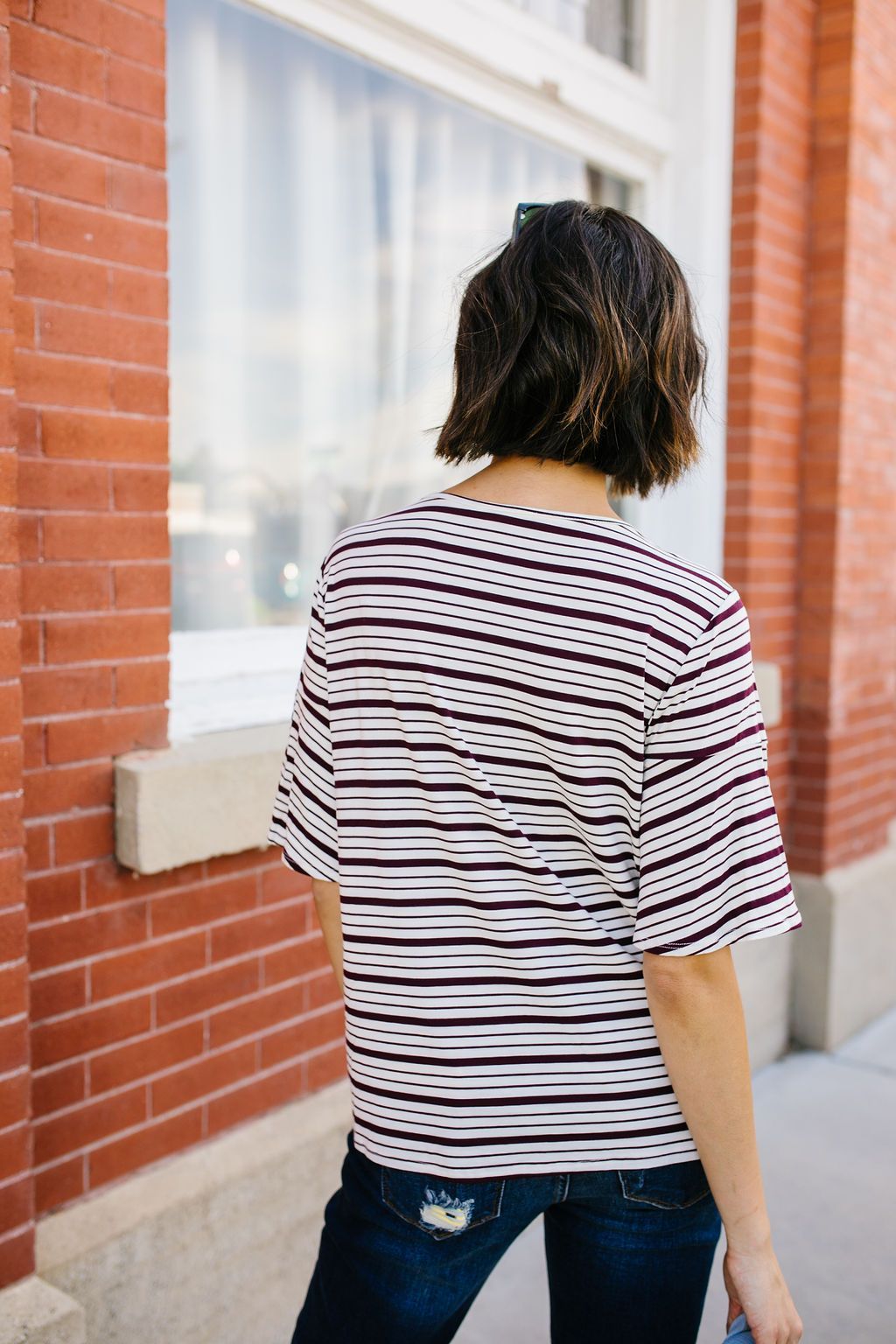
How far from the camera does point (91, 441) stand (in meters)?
2.21

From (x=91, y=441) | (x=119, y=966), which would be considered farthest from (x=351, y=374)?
(x=119, y=966)

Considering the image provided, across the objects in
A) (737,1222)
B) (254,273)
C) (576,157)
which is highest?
(576,157)

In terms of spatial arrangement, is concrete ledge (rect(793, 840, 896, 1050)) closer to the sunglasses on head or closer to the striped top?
the striped top

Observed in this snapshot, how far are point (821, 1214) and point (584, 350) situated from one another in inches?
114

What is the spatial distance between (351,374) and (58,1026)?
6.02ft

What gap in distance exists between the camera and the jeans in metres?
1.33

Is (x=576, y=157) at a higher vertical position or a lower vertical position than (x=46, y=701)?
higher

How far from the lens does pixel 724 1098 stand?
4.20 feet

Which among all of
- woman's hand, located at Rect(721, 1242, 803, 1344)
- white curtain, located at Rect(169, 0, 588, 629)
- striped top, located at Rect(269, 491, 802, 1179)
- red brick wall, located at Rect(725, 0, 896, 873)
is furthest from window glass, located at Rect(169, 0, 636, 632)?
woman's hand, located at Rect(721, 1242, 803, 1344)

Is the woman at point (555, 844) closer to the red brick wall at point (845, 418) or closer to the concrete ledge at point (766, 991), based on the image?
the concrete ledge at point (766, 991)

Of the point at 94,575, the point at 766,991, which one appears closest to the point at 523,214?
the point at 94,575

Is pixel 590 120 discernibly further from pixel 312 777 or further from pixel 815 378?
pixel 312 777

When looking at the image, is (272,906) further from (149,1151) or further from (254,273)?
(254,273)

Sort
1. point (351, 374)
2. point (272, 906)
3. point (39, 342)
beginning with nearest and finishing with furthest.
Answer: point (39, 342)
point (272, 906)
point (351, 374)
